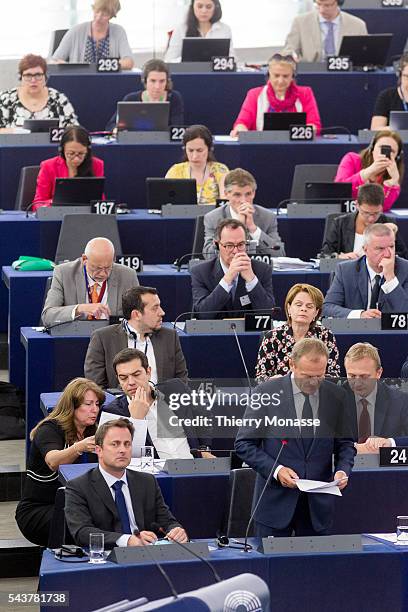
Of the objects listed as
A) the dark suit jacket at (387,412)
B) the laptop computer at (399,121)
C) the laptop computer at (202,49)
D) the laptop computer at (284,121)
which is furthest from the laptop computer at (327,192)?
the dark suit jacket at (387,412)

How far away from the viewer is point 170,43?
1127 centimetres

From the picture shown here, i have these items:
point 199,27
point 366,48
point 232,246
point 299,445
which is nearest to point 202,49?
point 199,27

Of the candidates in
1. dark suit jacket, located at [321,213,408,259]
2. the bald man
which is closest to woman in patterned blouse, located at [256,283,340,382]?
the bald man

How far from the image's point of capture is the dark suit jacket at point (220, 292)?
7.54 m

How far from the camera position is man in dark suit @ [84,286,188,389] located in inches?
272

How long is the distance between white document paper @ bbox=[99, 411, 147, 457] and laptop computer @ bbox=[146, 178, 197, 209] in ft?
9.10

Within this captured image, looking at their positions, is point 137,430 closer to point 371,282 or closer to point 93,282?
point 93,282

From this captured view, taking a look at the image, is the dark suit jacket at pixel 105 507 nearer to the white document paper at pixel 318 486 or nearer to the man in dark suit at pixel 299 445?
the man in dark suit at pixel 299 445

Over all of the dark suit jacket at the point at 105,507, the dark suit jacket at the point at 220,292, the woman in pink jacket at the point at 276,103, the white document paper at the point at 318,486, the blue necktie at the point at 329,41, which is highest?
the blue necktie at the point at 329,41

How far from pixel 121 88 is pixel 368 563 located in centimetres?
563

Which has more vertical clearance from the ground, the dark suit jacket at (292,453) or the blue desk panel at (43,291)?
the blue desk panel at (43,291)

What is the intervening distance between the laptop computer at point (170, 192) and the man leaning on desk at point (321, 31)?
2544 millimetres

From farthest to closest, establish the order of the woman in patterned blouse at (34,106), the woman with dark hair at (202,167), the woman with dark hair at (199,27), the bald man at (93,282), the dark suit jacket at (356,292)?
1. the woman with dark hair at (199,27)
2. the woman in patterned blouse at (34,106)
3. the woman with dark hair at (202,167)
4. the dark suit jacket at (356,292)
5. the bald man at (93,282)

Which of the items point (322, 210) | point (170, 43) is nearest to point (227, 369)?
point (322, 210)
